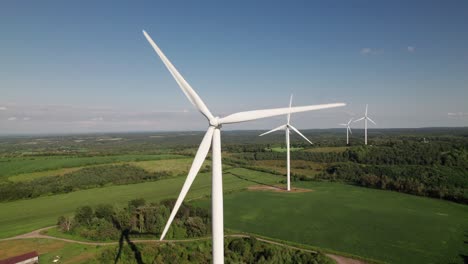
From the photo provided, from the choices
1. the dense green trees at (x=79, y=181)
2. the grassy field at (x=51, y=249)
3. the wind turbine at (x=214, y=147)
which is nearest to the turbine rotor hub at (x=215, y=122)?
the wind turbine at (x=214, y=147)

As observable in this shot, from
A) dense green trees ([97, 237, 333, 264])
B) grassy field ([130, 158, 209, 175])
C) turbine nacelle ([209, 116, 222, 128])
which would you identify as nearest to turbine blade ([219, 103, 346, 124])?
turbine nacelle ([209, 116, 222, 128])

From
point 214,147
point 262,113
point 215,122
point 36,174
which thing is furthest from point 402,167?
point 36,174

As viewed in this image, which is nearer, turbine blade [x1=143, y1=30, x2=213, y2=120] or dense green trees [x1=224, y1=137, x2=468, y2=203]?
turbine blade [x1=143, y1=30, x2=213, y2=120]

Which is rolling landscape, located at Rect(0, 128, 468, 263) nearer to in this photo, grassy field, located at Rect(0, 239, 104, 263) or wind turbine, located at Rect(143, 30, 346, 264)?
grassy field, located at Rect(0, 239, 104, 263)

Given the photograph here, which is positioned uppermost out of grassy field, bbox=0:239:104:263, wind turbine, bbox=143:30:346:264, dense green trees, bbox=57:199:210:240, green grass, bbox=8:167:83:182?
wind turbine, bbox=143:30:346:264

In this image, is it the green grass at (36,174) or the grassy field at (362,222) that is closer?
the grassy field at (362,222)

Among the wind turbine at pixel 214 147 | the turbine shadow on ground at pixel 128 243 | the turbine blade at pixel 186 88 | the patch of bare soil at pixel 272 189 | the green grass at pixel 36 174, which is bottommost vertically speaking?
the patch of bare soil at pixel 272 189

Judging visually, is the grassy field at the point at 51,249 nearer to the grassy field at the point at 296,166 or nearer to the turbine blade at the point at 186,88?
the turbine blade at the point at 186,88
